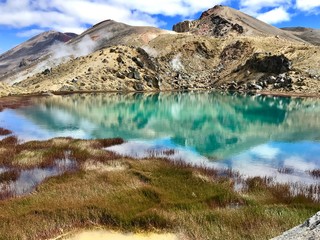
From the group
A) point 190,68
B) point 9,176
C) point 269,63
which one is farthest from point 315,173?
point 190,68

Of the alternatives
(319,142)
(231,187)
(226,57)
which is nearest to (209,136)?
(319,142)

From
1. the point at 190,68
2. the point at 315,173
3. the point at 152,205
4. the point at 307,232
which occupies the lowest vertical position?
the point at 315,173

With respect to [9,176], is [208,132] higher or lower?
lower

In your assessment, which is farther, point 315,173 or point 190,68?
point 190,68

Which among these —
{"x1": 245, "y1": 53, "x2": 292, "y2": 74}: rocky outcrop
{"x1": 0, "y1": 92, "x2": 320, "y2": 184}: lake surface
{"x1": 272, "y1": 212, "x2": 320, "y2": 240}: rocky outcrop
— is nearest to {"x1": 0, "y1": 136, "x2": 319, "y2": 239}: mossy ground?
{"x1": 272, "y1": 212, "x2": 320, "y2": 240}: rocky outcrop

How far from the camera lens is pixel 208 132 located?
4431 cm

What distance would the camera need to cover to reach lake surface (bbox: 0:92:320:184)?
1121 inches

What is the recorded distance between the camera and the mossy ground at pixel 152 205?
12890 millimetres

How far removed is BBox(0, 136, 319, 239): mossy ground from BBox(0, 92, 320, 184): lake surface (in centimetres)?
Answer: 553

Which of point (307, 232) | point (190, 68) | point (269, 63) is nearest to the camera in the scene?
point (307, 232)

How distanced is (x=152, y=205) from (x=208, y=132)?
2979cm

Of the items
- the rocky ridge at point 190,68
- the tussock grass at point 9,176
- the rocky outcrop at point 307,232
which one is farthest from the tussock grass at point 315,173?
the rocky ridge at point 190,68

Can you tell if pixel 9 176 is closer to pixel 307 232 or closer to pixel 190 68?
pixel 307 232

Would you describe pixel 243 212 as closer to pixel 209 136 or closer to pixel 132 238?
pixel 132 238
